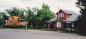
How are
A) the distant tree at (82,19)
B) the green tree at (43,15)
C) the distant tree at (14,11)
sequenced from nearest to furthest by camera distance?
1. the distant tree at (82,19)
2. the green tree at (43,15)
3. the distant tree at (14,11)

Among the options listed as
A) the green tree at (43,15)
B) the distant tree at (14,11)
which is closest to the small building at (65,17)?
the green tree at (43,15)

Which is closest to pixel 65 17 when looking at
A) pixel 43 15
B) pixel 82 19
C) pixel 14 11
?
pixel 43 15

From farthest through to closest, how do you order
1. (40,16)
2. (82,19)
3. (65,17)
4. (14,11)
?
(14,11)
(40,16)
(65,17)
(82,19)

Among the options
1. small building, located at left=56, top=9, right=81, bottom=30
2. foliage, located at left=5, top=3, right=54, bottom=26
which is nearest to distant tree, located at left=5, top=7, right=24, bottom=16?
foliage, located at left=5, top=3, right=54, bottom=26

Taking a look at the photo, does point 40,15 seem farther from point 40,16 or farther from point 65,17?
point 65,17

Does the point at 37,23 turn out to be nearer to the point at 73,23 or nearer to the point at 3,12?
the point at 73,23

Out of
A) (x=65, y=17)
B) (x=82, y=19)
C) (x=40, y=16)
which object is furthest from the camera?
(x=40, y=16)

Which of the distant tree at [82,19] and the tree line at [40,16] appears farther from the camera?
the tree line at [40,16]

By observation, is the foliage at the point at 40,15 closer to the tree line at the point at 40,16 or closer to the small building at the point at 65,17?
the tree line at the point at 40,16

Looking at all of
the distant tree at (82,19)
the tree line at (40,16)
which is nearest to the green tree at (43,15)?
the tree line at (40,16)

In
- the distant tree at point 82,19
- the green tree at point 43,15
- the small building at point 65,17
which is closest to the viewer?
the distant tree at point 82,19

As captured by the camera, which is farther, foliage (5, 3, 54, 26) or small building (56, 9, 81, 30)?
foliage (5, 3, 54, 26)

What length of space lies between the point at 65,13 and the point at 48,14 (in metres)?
21.7

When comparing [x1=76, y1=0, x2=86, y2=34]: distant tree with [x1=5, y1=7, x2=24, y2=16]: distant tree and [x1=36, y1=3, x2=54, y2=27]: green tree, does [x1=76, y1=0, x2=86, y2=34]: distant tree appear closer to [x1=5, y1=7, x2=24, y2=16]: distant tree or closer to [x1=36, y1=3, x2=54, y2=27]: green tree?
[x1=36, y1=3, x2=54, y2=27]: green tree
